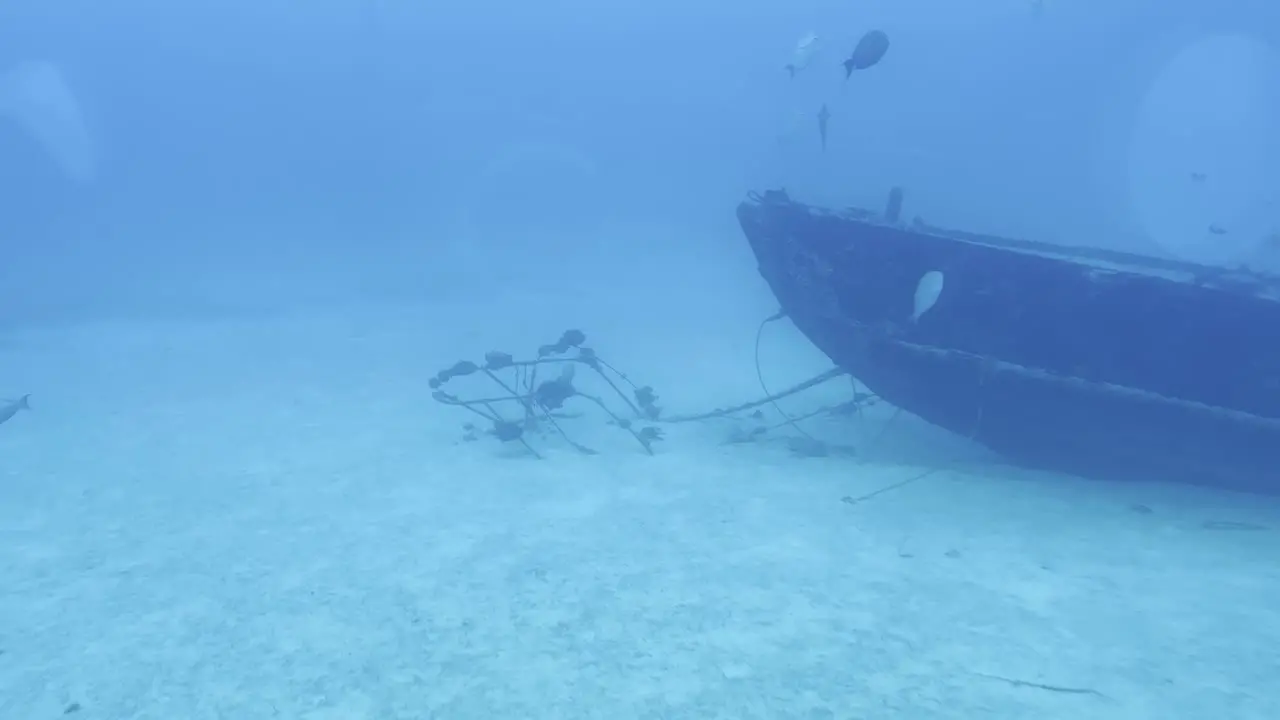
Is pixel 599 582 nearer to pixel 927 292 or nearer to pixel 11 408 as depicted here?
pixel 927 292

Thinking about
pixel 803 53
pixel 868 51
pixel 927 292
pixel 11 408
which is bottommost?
pixel 11 408

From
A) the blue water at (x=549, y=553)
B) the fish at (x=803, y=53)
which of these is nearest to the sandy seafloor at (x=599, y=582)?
the blue water at (x=549, y=553)

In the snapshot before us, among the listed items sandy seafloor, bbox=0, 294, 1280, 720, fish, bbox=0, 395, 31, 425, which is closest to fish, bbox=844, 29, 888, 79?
sandy seafloor, bbox=0, 294, 1280, 720

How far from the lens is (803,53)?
7629 mm

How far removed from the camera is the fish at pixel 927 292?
6234 mm

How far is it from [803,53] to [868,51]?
1.32m

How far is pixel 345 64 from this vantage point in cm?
12862

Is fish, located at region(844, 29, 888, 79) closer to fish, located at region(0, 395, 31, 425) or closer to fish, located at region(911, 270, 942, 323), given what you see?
fish, located at region(911, 270, 942, 323)

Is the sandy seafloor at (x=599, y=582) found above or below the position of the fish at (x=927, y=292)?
below

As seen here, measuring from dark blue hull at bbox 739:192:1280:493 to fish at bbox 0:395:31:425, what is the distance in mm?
9019

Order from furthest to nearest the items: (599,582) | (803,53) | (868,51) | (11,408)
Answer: (11,408) < (803,53) < (868,51) < (599,582)

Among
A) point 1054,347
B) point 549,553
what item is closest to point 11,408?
point 549,553

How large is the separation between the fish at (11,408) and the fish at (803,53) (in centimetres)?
964

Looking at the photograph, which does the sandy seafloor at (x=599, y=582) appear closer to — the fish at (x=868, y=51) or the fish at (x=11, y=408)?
the fish at (x=11, y=408)
